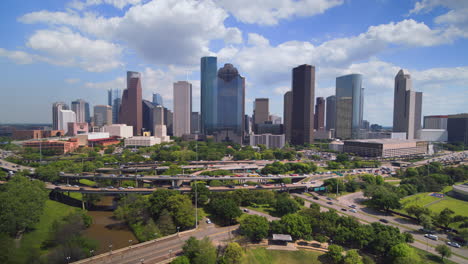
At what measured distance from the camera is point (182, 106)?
16700 centimetres

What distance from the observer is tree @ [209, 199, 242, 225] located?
108ft

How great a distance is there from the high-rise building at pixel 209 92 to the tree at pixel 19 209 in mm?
102877

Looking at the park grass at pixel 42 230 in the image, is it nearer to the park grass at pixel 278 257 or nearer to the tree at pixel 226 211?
the tree at pixel 226 211

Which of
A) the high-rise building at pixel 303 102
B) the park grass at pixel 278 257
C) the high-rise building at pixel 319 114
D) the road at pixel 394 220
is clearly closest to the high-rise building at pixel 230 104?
the high-rise building at pixel 303 102

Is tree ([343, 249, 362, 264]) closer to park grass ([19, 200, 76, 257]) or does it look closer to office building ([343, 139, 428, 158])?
park grass ([19, 200, 76, 257])

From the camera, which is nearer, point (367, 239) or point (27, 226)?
point (367, 239)

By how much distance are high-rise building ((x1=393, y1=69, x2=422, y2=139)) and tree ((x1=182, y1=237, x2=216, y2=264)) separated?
15388 centimetres

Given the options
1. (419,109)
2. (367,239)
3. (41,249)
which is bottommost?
(41,249)

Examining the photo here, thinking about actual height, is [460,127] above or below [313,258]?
above

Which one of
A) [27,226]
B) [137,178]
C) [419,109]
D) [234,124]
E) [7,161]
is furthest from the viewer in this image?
[419,109]

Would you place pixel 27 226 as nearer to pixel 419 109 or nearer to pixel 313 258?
pixel 313 258

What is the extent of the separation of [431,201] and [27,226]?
218 feet

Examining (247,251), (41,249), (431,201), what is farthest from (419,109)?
(41,249)

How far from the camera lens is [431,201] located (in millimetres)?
42875
